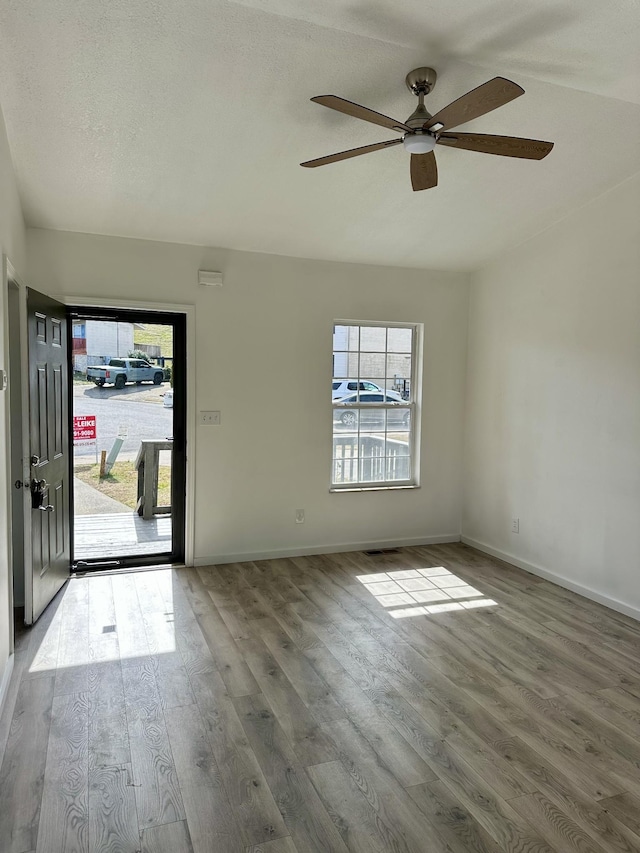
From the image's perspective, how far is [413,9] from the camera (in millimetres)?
2285

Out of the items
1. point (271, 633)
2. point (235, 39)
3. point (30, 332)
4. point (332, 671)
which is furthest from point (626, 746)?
point (30, 332)

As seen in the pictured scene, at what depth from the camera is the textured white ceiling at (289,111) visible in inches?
93.2

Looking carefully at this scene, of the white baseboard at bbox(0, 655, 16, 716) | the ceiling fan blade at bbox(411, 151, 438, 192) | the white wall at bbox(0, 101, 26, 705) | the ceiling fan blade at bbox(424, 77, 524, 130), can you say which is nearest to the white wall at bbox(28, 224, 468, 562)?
the white wall at bbox(0, 101, 26, 705)

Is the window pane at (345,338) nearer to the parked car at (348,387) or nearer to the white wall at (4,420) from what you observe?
the parked car at (348,387)

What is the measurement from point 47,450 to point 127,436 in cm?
90

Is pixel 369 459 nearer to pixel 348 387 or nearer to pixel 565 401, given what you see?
pixel 348 387

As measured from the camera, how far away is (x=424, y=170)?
2.92 metres

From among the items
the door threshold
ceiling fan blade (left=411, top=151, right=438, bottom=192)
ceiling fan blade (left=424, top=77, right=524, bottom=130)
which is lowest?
the door threshold

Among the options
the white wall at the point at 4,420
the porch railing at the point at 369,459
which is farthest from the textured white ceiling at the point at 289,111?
the porch railing at the point at 369,459

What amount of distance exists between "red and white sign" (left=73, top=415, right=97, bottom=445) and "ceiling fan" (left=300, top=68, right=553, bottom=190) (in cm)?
271

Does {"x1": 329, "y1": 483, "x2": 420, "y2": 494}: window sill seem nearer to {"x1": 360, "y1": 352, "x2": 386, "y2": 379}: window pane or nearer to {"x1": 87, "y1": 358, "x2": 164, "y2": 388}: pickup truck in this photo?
{"x1": 360, "y1": 352, "x2": 386, "y2": 379}: window pane

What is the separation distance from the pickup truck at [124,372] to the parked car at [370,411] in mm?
1582

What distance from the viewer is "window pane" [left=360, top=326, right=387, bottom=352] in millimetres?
5250

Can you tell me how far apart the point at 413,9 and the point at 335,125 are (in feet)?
2.88
